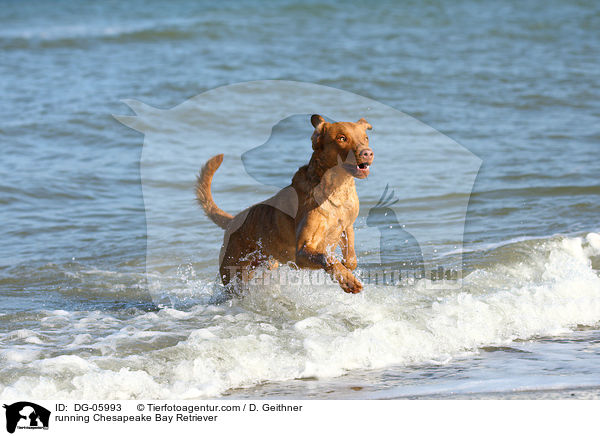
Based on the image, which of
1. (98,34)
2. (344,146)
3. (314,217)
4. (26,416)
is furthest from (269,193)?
(98,34)

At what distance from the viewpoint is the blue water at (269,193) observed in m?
4.78

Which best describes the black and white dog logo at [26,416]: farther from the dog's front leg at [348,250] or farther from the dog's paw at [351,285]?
the dog's front leg at [348,250]

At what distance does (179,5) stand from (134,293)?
26939 mm

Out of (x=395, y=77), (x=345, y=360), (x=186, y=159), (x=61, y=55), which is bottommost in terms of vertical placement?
(x=345, y=360)

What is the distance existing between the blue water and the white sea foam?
0.02 metres

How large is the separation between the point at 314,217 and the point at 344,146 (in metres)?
0.57

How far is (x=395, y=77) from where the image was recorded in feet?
55.0

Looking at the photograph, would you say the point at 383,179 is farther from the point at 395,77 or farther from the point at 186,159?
the point at 395,77

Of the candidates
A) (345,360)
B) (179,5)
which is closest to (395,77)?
(345,360)

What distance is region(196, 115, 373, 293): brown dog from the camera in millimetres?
5082

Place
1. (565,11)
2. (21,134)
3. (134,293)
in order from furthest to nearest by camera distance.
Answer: (565,11), (21,134), (134,293)

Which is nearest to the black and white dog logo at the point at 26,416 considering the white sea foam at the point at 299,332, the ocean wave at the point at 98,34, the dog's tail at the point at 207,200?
the white sea foam at the point at 299,332

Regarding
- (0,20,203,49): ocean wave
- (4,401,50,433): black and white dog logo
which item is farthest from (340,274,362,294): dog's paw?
(0,20,203,49): ocean wave

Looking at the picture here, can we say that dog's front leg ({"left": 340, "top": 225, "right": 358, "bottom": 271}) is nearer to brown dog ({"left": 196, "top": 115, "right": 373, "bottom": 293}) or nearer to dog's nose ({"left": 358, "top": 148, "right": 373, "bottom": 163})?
brown dog ({"left": 196, "top": 115, "right": 373, "bottom": 293})
